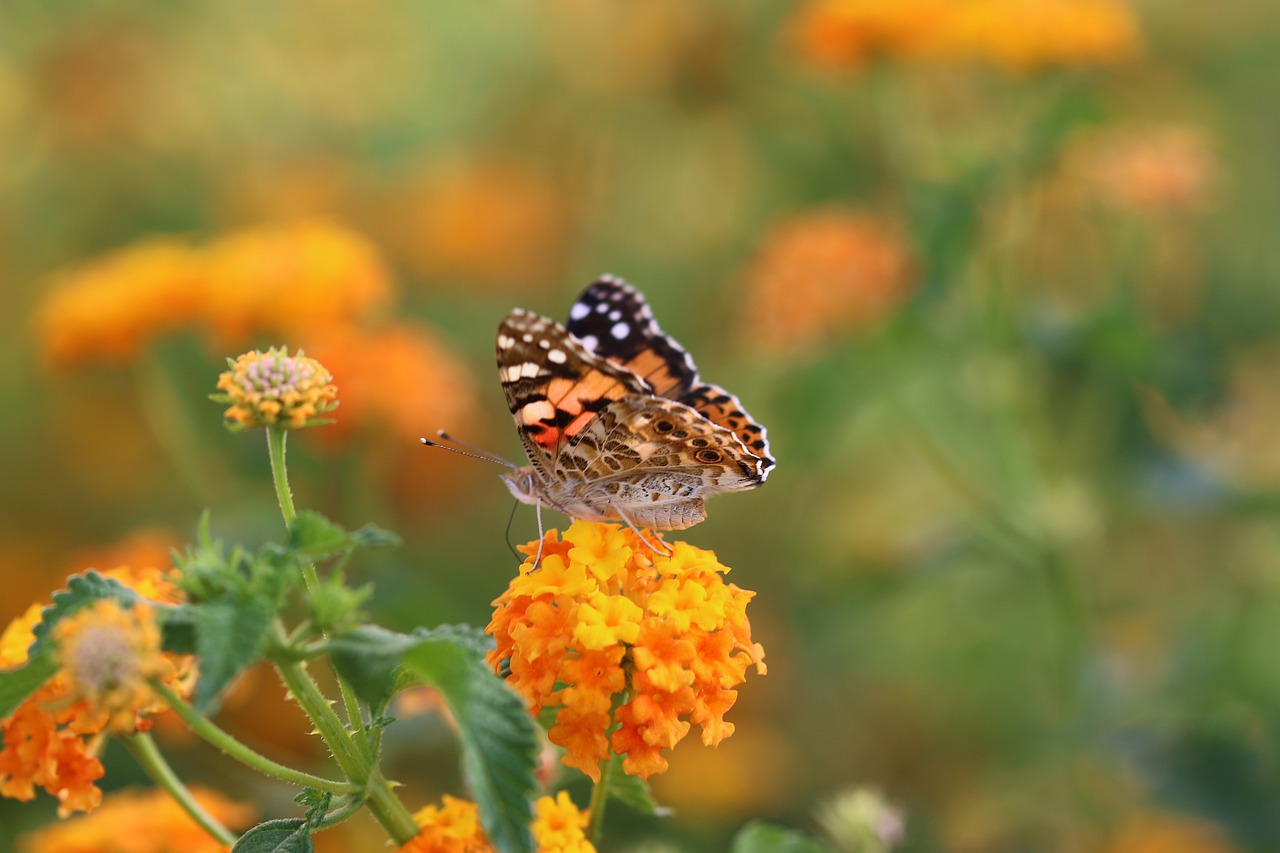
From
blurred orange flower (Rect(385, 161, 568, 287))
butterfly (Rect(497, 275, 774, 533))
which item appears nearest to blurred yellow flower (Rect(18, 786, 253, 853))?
butterfly (Rect(497, 275, 774, 533))

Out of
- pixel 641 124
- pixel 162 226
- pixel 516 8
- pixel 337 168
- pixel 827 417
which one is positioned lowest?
pixel 827 417

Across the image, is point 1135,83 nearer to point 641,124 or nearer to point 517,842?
point 641,124

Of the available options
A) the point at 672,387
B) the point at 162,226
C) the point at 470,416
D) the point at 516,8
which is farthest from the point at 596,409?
the point at 516,8

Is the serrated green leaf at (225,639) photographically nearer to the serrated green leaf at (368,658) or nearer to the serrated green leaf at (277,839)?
the serrated green leaf at (368,658)

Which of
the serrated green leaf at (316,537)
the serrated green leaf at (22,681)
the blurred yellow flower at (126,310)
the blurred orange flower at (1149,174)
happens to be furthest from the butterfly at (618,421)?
the blurred orange flower at (1149,174)

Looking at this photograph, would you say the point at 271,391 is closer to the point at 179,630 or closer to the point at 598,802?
the point at 179,630

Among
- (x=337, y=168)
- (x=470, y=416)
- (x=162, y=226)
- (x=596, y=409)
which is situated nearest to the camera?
(x=596, y=409)
